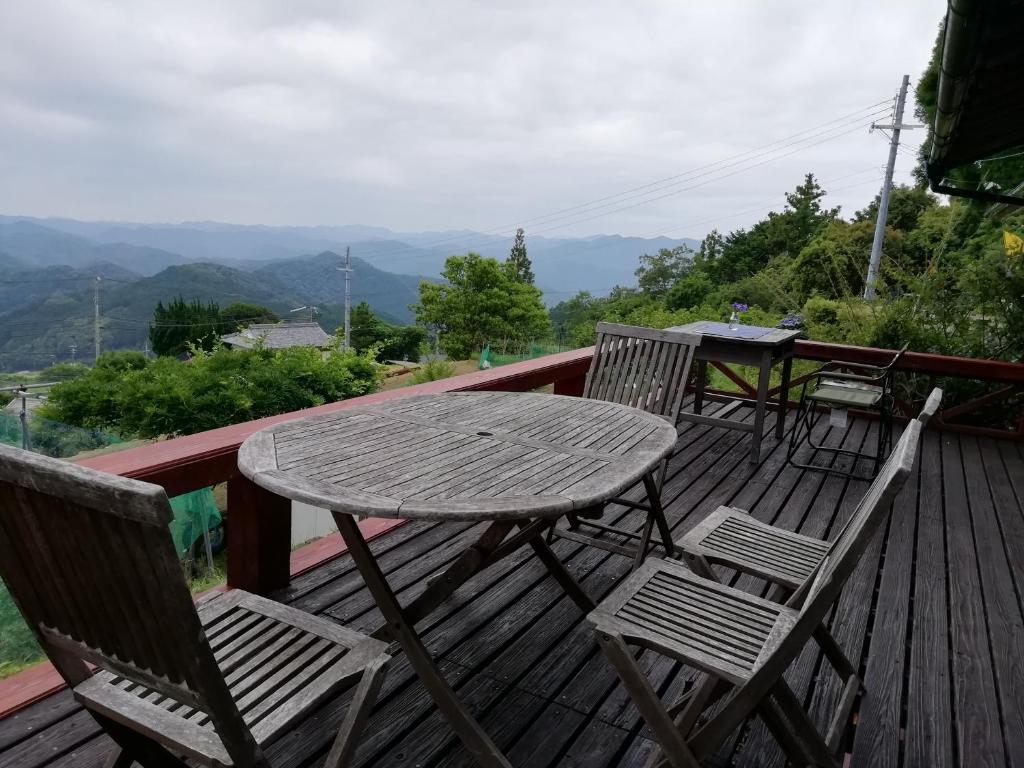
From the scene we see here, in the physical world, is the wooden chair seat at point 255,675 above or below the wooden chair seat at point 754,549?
below

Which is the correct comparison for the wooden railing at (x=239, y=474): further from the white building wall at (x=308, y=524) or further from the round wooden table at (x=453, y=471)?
the white building wall at (x=308, y=524)

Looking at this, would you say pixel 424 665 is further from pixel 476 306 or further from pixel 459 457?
pixel 476 306

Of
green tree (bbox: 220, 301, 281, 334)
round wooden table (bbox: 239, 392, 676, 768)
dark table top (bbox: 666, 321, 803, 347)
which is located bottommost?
green tree (bbox: 220, 301, 281, 334)

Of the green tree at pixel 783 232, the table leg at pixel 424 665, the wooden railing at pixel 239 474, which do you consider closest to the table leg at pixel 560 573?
the table leg at pixel 424 665

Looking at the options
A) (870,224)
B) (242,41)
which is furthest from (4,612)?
(242,41)

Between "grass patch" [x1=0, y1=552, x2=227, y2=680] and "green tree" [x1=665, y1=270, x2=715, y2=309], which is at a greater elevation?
"green tree" [x1=665, y1=270, x2=715, y2=309]

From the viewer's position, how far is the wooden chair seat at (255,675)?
38.5 inches

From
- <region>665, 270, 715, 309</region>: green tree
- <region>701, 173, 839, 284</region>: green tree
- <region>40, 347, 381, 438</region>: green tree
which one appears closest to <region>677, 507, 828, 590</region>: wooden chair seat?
<region>40, 347, 381, 438</region>: green tree

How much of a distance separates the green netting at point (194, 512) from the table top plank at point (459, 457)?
831 millimetres

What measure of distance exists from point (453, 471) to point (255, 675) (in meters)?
0.57

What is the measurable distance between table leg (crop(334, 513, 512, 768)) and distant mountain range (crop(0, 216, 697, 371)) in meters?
42.8

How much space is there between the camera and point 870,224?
21.5 meters

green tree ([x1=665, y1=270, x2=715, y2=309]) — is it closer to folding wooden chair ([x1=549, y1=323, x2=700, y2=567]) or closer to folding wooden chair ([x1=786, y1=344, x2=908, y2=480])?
folding wooden chair ([x1=786, y1=344, x2=908, y2=480])

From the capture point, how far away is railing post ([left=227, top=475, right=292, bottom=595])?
194 cm
